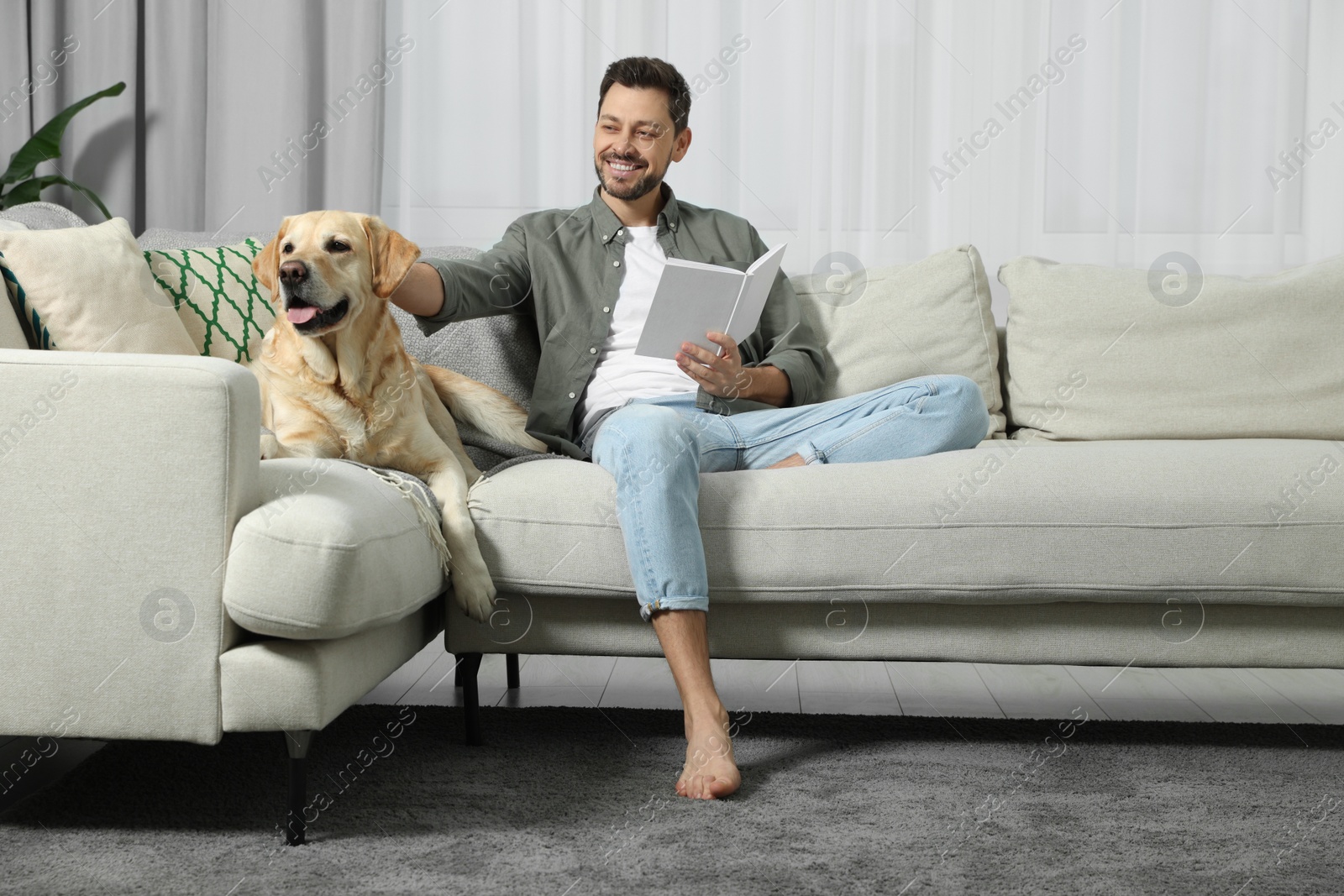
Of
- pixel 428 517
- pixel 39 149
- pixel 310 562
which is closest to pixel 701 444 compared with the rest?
pixel 428 517

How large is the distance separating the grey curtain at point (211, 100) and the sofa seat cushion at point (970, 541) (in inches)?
63.6

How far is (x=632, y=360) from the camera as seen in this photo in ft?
6.07

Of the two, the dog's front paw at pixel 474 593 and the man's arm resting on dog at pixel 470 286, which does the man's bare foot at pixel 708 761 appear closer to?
the dog's front paw at pixel 474 593

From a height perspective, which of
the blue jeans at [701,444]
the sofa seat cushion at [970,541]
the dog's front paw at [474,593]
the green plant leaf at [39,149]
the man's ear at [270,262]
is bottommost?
the dog's front paw at [474,593]

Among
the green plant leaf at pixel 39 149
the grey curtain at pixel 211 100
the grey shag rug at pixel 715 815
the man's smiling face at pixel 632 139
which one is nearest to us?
the grey shag rug at pixel 715 815

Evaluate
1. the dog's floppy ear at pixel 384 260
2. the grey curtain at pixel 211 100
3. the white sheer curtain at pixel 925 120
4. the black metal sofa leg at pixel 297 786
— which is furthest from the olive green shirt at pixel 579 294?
the grey curtain at pixel 211 100

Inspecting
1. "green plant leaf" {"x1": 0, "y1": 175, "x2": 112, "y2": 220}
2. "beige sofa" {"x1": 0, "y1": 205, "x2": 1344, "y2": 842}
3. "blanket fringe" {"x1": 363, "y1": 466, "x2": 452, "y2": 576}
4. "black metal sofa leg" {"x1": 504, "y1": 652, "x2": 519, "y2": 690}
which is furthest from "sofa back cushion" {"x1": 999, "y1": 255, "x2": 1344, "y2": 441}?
"green plant leaf" {"x1": 0, "y1": 175, "x2": 112, "y2": 220}

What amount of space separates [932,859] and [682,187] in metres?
2.04

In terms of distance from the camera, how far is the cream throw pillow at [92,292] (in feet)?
4.99

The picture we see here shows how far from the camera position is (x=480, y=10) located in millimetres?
2801

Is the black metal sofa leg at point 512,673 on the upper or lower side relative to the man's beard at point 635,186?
lower

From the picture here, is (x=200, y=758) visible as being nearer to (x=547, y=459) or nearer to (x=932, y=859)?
(x=547, y=459)

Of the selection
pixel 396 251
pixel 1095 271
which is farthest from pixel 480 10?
pixel 1095 271

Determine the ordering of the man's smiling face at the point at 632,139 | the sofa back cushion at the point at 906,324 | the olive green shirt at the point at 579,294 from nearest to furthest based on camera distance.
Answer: the olive green shirt at the point at 579,294
the man's smiling face at the point at 632,139
the sofa back cushion at the point at 906,324
